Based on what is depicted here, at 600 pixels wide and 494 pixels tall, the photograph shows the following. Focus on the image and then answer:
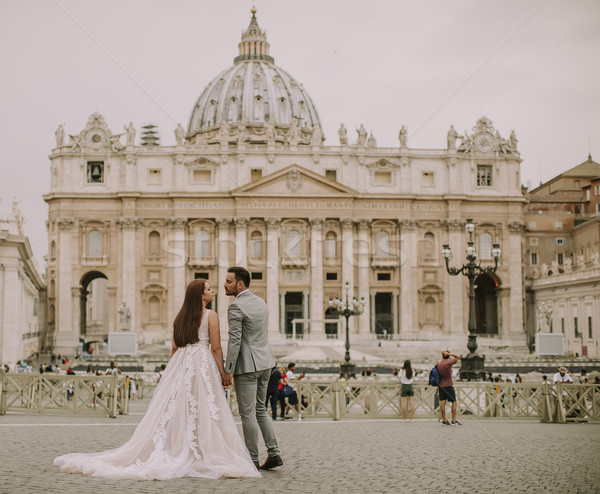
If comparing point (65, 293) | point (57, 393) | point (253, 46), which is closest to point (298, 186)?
point (65, 293)

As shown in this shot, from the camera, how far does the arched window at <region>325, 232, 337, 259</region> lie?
70.1m

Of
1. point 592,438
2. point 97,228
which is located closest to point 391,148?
point 97,228

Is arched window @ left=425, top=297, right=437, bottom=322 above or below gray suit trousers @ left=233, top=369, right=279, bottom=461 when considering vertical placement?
above

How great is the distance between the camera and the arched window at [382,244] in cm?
7019

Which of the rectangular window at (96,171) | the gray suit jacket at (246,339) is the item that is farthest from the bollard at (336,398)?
the rectangular window at (96,171)

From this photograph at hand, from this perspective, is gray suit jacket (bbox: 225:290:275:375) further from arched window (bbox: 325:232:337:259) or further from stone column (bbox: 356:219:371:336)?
arched window (bbox: 325:232:337:259)

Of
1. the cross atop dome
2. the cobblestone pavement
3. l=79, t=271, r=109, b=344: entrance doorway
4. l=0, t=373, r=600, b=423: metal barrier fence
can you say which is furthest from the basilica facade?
the cobblestone pavement

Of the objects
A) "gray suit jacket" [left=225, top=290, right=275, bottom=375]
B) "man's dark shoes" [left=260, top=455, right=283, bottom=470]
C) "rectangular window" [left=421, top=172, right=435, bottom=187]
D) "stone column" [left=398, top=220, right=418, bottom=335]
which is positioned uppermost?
"rectangular window" [left=421, top=172, right=435, bottom=187]

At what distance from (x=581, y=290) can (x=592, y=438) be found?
1843 inches

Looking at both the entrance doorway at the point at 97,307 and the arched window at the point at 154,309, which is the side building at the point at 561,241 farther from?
the entrance doorway at the point at 97,307

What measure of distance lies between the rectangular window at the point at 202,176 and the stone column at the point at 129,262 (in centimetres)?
564

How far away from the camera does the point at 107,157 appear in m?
70.1

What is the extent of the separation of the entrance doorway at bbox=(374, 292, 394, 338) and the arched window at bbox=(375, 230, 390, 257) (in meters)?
3.35

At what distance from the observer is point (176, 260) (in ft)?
226
